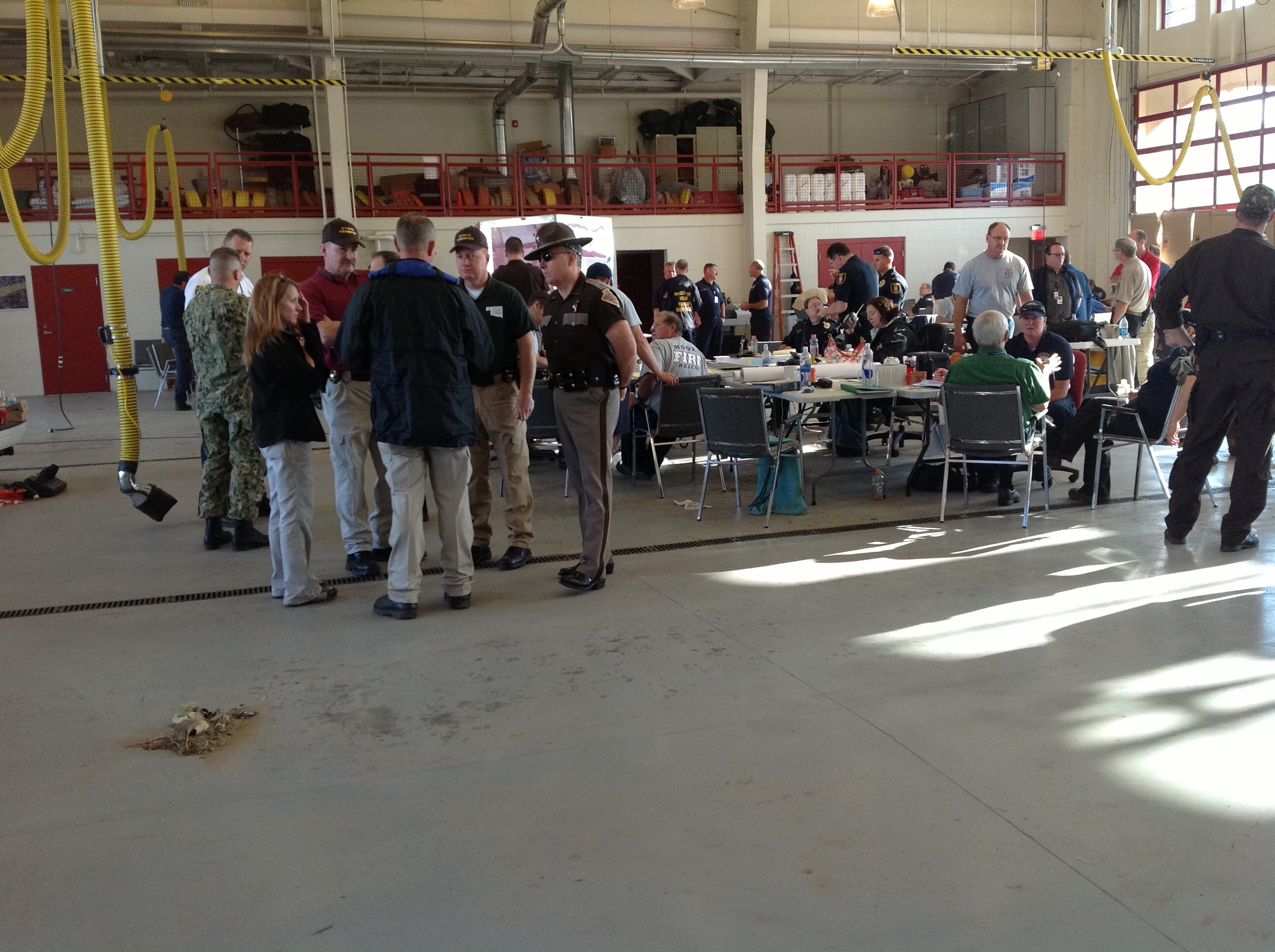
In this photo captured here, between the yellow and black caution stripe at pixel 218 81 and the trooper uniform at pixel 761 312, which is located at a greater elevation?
the yellow and black caution stripe at pixel 218 81

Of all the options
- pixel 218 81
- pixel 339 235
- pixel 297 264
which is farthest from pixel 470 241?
pixel 297 264

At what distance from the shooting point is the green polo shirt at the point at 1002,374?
19.0 feet

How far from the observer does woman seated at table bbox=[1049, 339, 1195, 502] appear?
19.4 feet

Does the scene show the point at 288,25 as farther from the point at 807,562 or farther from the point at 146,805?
the point at 146,805

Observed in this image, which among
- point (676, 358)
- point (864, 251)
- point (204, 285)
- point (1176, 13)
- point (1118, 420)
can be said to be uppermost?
point (1176, 13)

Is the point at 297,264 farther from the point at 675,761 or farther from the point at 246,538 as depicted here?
the point at 675,761

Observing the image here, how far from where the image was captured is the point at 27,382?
15570mm

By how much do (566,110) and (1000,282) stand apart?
11.0m

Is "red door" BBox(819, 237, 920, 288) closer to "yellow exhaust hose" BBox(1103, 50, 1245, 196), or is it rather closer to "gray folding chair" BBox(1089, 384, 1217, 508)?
"yellow exhaust hose" BBox(1103, 50, 1245, 196)

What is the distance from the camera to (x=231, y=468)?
577 centimetres

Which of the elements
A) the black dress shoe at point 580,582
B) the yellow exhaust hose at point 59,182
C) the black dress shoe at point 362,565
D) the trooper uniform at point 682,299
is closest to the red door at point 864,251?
the trooper uniform at point 682,299

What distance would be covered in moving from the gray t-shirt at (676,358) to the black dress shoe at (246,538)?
246 centimetres

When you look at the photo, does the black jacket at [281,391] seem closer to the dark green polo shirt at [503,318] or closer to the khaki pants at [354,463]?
the khaki pants at [354,463]

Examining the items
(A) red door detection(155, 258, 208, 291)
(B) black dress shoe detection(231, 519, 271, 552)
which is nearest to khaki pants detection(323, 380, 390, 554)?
(B) black dress shoe detection(231, 519, 271, 552)
